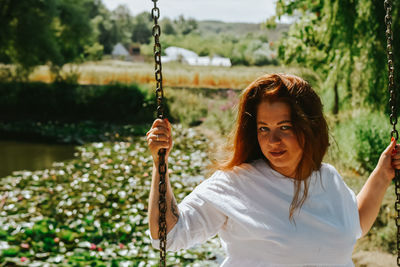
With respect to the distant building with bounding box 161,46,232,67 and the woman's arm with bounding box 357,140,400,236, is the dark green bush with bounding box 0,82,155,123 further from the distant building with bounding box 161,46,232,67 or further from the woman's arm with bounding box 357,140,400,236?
the woman's arm with bounding box 357,140,400,236

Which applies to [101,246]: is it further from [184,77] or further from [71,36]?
[71,36]

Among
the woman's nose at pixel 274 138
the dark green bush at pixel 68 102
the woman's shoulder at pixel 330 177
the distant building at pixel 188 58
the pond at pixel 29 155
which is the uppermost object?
the distant building at pixel 188 58

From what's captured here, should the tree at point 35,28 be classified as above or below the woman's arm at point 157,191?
above

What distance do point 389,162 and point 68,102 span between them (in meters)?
13.8

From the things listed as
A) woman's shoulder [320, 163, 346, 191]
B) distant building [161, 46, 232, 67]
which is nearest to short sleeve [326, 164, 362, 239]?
woman's shoulder [320, 163, 346, 191]

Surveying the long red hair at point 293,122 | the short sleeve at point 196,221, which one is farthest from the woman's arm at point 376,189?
the short sleeve at point 196,221

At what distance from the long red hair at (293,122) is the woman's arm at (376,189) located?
0.95 feet

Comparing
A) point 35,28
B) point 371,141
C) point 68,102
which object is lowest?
point 68,102

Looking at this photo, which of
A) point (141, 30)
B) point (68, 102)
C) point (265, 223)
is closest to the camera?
point (265, 223)

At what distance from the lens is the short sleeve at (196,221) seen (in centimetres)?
Answer: 153

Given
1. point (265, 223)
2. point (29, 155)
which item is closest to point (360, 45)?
point (265, 223)

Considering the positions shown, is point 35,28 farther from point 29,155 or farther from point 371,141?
point 371,141

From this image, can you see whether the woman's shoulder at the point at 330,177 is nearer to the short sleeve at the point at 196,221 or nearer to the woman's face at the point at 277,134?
the woman's face at the point at 277,134

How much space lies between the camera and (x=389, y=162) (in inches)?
74.2
